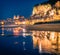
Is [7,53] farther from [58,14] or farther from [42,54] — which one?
[58,14]

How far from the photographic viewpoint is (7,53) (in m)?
34.1

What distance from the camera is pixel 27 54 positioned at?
1272 inches

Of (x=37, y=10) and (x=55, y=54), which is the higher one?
(x=37, y=10)

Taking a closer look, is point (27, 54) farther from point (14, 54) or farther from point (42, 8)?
point (42, 8)

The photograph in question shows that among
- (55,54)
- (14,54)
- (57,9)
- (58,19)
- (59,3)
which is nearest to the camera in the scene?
(55,54)

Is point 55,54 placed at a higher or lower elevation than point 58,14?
lower

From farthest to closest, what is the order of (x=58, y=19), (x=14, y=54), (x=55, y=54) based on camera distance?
(x=58, y=19) → (x=14, y=54) → (x=55, y=54)

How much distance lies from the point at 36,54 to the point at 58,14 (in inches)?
2929

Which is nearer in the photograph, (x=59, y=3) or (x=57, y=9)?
(x=57, y=9)

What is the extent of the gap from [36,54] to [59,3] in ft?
296

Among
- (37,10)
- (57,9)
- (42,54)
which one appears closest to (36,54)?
(42,54)

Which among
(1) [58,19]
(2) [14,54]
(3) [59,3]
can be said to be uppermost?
(3) [59,3]

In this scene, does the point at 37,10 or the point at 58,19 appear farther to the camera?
the point at 37,10

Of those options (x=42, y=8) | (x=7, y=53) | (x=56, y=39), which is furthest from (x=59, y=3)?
(x=7, y=53)
